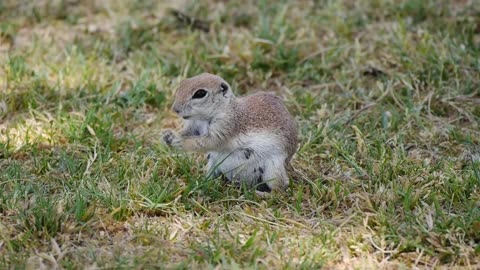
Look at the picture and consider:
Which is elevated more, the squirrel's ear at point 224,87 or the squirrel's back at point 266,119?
the squirrel's ear at point 224,87

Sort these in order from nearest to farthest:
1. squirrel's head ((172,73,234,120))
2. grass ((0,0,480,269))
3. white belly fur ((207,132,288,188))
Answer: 1. grass ((0,0,480,269))
2. squirrel's head ((172,73,234,120))
3. white belly fur ((207,132,288,188))

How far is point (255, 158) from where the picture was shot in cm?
446

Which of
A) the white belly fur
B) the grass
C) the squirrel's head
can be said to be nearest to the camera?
the grass

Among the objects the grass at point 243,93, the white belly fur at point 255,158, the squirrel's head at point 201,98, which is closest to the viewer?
the grass at point 243,93

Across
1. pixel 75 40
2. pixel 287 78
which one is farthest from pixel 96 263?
pixel 75 40

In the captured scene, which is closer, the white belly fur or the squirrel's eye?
the squirrel's eye

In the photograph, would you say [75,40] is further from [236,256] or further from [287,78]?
[236,256]

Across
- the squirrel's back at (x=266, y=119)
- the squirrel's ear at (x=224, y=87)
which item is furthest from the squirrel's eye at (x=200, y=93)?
the squirrel's back at (x=266, y=119)

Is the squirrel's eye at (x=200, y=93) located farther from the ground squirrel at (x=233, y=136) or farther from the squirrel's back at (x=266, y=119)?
the squirrel's back at (x=266, y=119)

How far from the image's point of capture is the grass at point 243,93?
3.82 m

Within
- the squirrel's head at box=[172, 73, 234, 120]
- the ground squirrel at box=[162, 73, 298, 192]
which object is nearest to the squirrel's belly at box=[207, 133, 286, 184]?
the ground squirrel at box=[162, 73, 298, 192]

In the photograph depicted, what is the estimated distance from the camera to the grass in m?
3.82

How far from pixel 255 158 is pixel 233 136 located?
19cm

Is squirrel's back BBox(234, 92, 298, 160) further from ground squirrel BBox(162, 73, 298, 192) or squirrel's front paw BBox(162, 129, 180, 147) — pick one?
squirrel's front paw BBox(162, 129, 180, 147)
